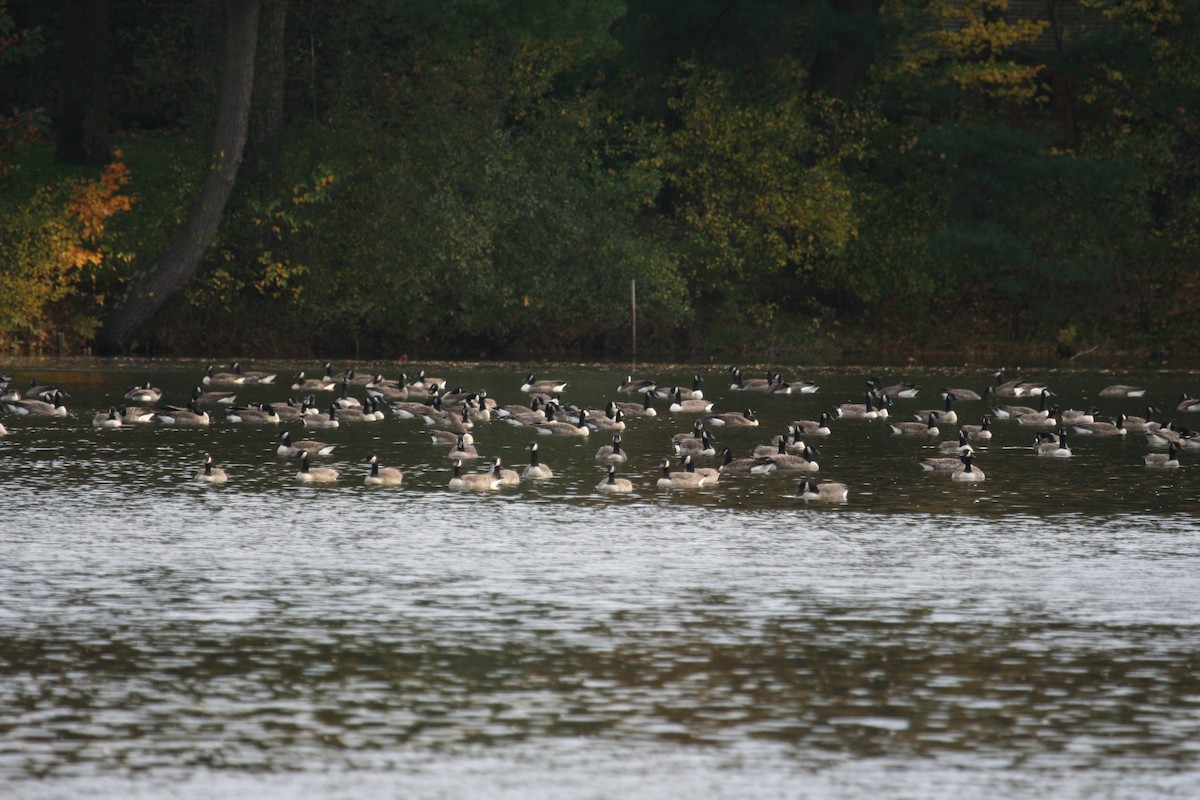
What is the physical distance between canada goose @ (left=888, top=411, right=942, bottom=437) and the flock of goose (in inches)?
1.6

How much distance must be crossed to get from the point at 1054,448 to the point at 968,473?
4.18m

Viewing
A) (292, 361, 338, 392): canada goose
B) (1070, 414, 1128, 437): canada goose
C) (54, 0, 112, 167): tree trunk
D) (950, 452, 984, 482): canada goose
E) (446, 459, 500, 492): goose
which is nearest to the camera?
(446, 459, 500, 492): goose

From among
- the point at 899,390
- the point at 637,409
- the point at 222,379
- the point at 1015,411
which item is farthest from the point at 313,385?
the point at 1015,411

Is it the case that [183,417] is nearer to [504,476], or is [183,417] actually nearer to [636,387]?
[504,476]

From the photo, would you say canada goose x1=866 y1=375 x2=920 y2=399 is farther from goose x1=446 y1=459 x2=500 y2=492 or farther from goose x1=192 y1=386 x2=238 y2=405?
goose x1=446 y1=459 x2=500 y2=492

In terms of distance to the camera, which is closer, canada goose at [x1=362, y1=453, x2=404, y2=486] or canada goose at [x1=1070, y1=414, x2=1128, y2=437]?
canada goose at [x1=362, y1=453, x2=404, y2=486]

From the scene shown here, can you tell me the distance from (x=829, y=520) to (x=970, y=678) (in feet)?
30.2

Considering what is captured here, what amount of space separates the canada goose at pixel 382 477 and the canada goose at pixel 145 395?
12812 mm

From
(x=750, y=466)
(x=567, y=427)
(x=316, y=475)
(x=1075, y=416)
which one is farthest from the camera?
(x=1075, y=416)

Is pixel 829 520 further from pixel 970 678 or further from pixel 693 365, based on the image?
pixel 693 365

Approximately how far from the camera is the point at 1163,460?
30703mm

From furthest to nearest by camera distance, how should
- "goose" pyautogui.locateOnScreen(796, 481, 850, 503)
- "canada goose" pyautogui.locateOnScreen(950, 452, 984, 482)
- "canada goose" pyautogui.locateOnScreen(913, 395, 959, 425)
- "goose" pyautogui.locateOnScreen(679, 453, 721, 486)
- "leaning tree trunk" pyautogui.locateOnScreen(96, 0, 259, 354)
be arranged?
"leaning tree trunk" pyautogui.locateOnScreen(96, 0, 259, 354), "canada goose" pyautogui.locateOnScreen(913, 395, 959, 425), "canada goose" pyautogui.locateOnScreen(950, 452, 984, 482), "goose" pyautogui.locateOnScreen(679, 453, 721, 486), "goose" pyautogui.locateOnScreen(796, 481, 850, 503)

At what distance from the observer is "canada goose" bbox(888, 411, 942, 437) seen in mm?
35938

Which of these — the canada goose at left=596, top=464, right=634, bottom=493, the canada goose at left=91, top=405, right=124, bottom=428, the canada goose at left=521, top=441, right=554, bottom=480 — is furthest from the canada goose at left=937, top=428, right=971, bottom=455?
the canada goose at left=91, top=405, right=124, bottom=428
